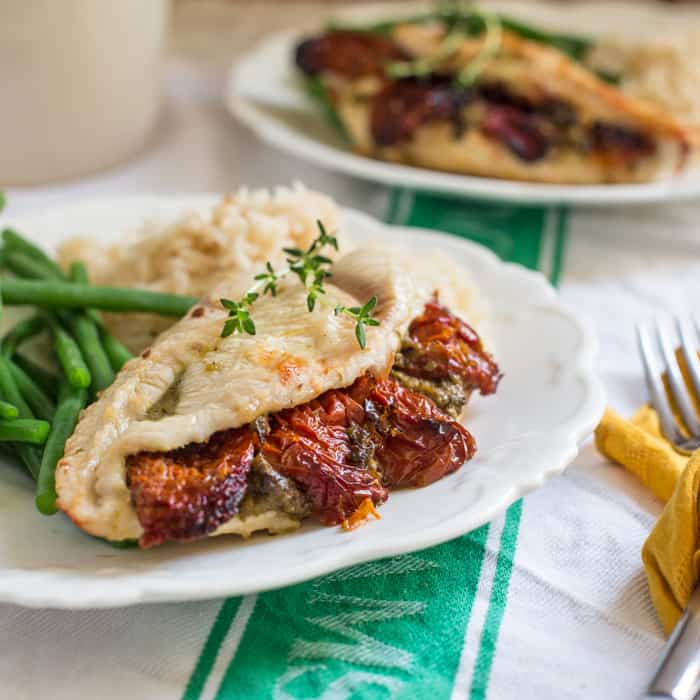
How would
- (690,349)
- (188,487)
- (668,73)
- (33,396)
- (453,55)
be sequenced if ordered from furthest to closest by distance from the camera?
(668,73) → (453,55) → (690,349) → (33,396) → (188,487)

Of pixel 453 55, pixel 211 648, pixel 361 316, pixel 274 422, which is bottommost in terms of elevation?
pixel 211 648

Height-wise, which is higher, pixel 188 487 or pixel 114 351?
pixel 188 487

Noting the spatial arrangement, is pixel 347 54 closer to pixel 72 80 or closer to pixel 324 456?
pixel 72 80

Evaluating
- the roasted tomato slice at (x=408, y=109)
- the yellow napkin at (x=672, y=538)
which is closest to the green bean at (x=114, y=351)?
the yellow napkin at (x=672, y=538)

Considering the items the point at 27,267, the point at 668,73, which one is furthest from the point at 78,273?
the point at 668,73

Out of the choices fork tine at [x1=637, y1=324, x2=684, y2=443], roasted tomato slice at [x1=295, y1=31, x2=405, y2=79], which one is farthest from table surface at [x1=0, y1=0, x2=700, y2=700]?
roasted tomato slice at [x1=295, y1=31, x2=405, y2=79]

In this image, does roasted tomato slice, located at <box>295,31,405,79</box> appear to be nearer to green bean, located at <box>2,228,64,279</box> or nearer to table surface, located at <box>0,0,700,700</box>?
table surface, located at <box>0,0,700,700</box>

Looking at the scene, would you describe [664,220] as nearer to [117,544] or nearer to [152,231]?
[152,231]
